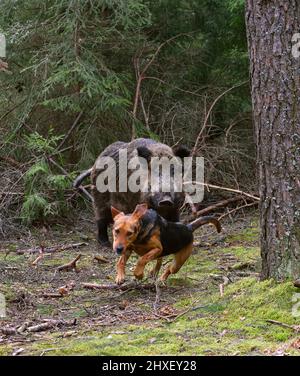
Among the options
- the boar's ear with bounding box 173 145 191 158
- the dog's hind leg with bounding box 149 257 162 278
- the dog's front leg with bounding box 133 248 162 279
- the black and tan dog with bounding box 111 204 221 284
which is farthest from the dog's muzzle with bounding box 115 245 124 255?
the boar's ear with bounding box 173 145 191 158

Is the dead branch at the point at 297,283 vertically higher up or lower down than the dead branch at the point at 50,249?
higher up

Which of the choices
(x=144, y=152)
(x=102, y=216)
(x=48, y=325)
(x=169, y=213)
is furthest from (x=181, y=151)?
(x=48, y=325)

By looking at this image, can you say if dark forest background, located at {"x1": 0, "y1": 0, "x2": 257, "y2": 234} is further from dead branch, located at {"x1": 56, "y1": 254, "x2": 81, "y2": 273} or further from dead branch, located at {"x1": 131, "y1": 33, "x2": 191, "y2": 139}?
dead branch, located at {"x1": 56, "y1": 254, "x2": 81, "y2": 273}

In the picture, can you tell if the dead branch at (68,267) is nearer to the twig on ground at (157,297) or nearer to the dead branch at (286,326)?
the twig on ground at (157,297)

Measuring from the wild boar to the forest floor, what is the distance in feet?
2.89

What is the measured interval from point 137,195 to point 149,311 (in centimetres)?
383

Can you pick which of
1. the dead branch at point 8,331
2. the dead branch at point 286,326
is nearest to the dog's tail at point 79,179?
the dead branch at point 8,331

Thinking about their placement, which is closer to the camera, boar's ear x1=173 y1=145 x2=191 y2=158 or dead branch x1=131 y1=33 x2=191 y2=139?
boar's ear x1=173 y1=145 x2=191 y2=158

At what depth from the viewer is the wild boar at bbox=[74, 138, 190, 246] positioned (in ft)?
32.0

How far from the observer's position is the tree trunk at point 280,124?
20.4ft

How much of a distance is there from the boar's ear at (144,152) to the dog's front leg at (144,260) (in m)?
2.96

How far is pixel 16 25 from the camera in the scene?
13.4 metres

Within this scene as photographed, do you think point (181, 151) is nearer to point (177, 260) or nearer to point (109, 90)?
point (177, 260)
